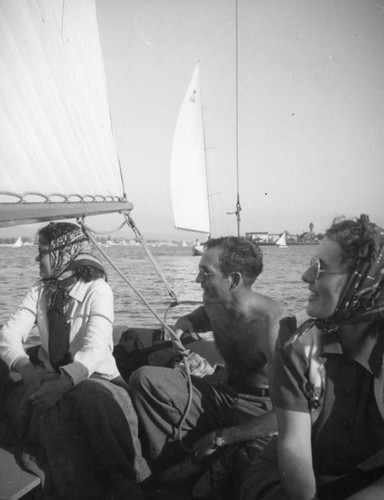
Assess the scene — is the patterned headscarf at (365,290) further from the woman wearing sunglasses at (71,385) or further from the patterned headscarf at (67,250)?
the patterned headscarf at (67,250)

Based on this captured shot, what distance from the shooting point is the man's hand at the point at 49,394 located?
84.6 inches

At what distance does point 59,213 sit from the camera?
232 centimetres

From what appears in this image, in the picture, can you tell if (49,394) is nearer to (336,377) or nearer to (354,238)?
(336,377)

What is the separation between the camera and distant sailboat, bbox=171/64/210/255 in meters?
23.8

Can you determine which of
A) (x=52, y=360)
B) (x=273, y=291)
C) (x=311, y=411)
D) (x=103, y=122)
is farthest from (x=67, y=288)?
(x=273, y=291)

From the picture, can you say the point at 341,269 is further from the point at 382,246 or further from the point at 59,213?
the point at 59,213

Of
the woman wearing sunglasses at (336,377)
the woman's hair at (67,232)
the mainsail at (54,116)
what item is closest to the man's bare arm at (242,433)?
the woman wearing sunglasses at (336,377)

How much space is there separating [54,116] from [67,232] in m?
0.75

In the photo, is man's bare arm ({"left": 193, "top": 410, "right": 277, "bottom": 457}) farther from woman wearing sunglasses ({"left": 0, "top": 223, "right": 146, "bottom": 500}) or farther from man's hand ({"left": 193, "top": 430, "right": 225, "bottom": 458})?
woman wearing sunglasses ({"left": 0, "top": 223, "right": 146, "bottom": 500})

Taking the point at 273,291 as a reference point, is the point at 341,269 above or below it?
above

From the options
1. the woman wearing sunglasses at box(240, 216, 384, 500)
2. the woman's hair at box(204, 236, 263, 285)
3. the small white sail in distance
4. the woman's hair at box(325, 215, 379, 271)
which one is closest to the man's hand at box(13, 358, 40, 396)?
the woman's hair at box(204, 236, 263, 285)

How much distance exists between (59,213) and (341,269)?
1.59m

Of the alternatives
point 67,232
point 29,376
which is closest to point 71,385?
point 29,376

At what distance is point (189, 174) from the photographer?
24.1 meters
